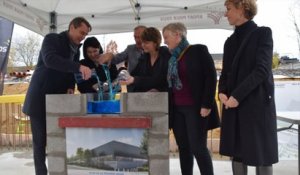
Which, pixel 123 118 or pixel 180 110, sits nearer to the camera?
pixel 123 118

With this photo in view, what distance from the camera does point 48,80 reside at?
2537 millimetres

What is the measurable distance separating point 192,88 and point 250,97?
497 mm

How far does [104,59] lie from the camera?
8.91 ft

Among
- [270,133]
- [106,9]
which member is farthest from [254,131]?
[106,9]

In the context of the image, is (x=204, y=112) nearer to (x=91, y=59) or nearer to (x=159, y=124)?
(x=159, y=124)

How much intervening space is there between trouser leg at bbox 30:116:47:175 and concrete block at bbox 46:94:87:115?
0.62m

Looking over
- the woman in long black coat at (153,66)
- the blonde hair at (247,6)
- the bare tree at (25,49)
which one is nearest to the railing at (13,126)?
the woman in long black coat at (153,66)

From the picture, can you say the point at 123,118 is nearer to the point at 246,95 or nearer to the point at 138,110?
the point at 138,110

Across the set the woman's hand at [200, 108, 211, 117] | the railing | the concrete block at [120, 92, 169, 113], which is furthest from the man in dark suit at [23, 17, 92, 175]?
the railing

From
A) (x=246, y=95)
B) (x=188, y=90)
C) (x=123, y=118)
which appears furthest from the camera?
(x=188, y=90)

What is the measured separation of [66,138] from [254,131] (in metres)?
1.08

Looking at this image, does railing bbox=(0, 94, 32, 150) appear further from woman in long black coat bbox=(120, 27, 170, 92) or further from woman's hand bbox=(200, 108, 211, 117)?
woman's hand bbox=(200, 108, 211, 117)

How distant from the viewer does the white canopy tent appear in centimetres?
436

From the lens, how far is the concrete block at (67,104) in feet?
6.45
